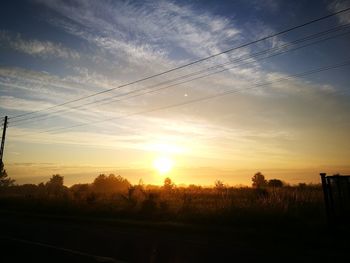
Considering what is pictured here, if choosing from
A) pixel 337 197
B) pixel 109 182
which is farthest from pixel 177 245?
pixel 109 182

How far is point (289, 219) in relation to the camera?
1312 cm

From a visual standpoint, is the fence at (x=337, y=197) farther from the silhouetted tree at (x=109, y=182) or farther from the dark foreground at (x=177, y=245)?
the silhouetted tree at (x=109, y=182)

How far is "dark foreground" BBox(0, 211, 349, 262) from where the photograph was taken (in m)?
7.92

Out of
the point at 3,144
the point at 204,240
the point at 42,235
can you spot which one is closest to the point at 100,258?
the point at 204,240

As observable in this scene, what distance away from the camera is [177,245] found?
9.63m

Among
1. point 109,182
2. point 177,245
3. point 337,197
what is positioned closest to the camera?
point 177,245

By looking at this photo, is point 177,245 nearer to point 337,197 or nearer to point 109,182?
point 337,197

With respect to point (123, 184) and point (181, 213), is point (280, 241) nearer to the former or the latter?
point (181, 213)

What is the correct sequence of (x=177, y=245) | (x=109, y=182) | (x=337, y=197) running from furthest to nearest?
(x=109, y=182), (x=337, y=197), (x=177, y=245)

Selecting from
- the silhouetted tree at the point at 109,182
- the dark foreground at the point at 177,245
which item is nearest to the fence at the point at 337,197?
the dark foreground at the point at 177,245

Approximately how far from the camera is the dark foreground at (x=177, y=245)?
7.92 m

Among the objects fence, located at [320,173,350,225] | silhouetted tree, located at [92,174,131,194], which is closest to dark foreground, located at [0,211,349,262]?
fence, located at [320,173,350,225]

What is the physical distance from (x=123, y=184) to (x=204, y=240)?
109 m

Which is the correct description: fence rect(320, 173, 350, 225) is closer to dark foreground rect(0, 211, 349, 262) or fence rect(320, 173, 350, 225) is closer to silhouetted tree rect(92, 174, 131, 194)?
dark foreground rect(0, 211, 349, 262)
